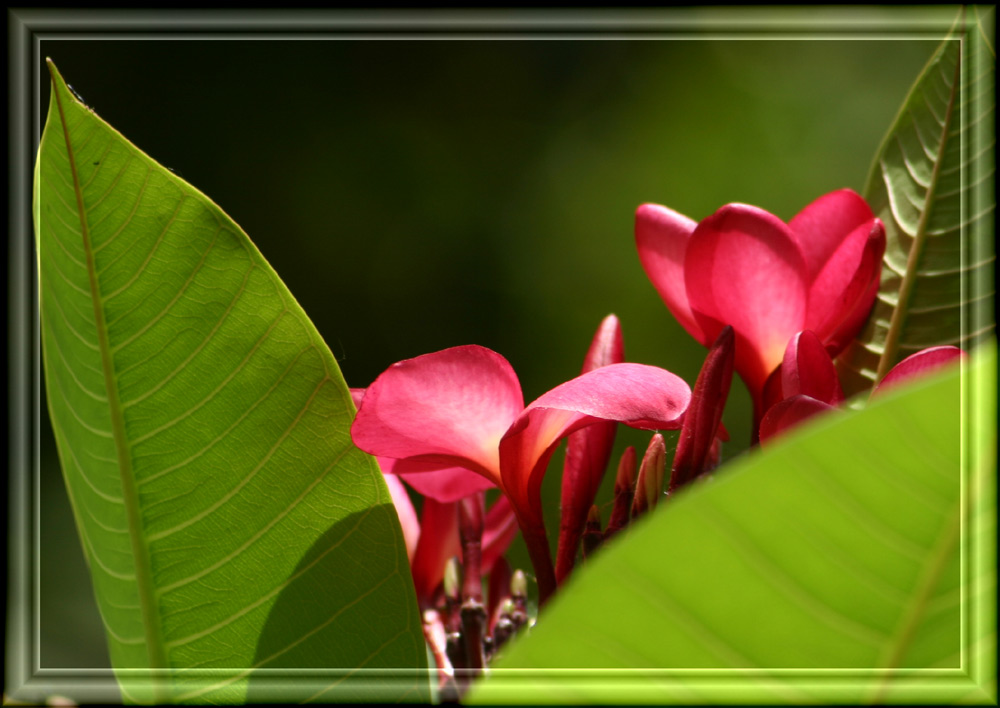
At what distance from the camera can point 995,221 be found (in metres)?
0.58

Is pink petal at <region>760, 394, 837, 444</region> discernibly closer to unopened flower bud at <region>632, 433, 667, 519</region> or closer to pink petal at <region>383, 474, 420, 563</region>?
unopened flower bud at <region>632, 433, 667, 519</region>

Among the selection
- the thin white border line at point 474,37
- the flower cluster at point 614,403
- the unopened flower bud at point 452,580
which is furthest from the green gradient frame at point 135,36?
the unopened flower bud at point 452,580

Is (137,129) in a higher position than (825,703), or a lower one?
higher

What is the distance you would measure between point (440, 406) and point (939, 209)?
1.36 feet

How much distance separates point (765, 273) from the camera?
512 millimetres

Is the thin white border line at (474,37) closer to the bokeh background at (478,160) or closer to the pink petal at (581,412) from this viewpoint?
the bokeh background at (478,160)

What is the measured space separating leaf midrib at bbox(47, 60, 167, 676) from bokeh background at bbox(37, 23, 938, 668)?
0.09m

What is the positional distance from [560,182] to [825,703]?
4.23 feet

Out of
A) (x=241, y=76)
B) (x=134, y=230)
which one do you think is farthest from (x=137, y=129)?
(x=134, y=230)

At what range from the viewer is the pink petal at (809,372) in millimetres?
454

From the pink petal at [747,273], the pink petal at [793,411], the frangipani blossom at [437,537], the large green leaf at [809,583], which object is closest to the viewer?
the large green leaf at [809,583]

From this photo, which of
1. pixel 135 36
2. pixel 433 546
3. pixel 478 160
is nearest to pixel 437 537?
pixel 433 546

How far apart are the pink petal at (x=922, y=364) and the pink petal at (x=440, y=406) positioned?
19cm

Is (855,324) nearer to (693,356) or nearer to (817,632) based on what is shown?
(817,632)
